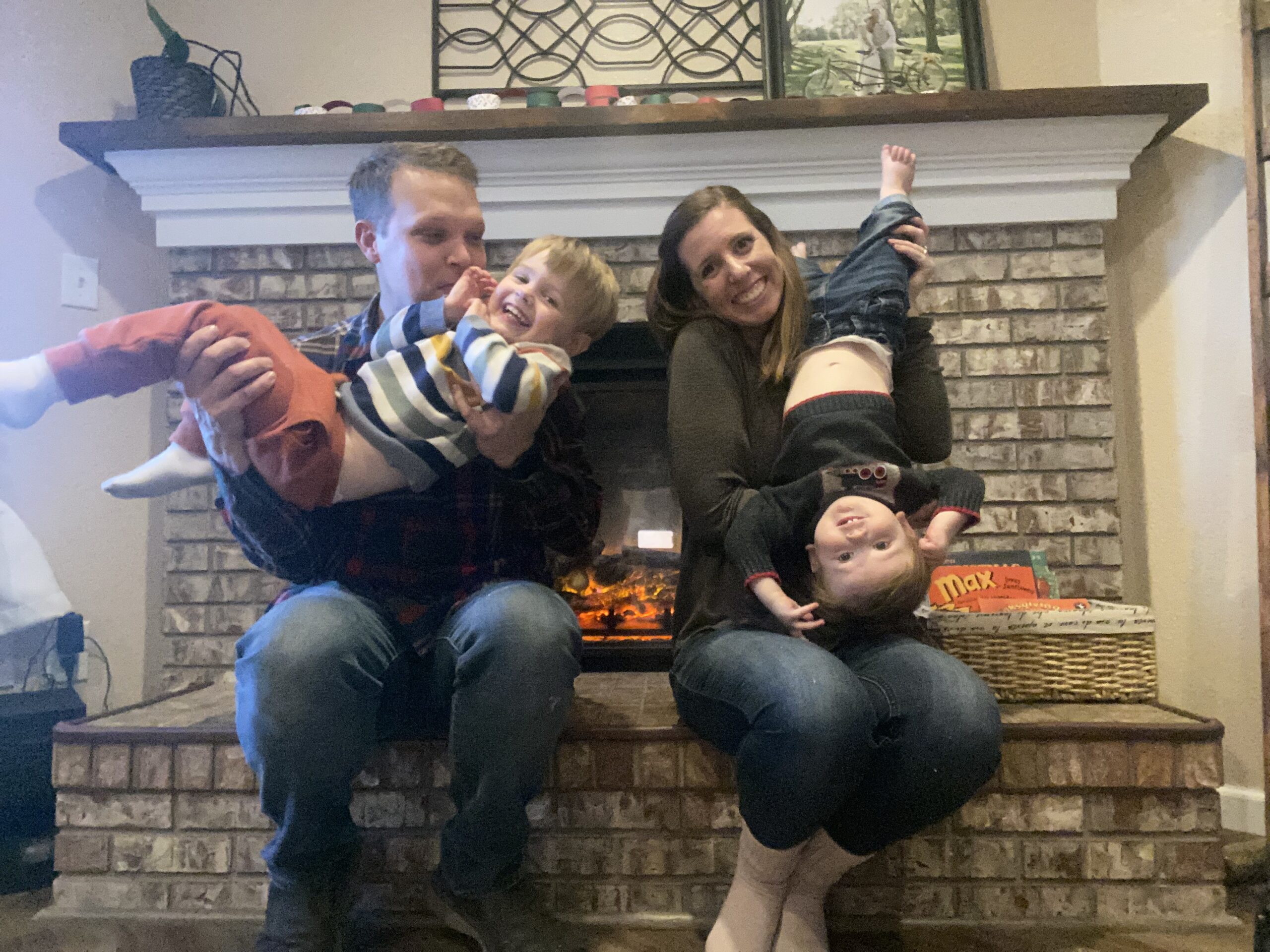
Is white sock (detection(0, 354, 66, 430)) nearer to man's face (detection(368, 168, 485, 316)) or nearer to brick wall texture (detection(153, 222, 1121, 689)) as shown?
man's face (detection(368, 168, 485, 316))

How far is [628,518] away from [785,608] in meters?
0.99

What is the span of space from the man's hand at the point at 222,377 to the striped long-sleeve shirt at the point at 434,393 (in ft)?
0.37

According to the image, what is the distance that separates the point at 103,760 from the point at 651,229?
4.41 ft

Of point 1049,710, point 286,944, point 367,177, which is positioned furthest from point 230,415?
point 1049,710

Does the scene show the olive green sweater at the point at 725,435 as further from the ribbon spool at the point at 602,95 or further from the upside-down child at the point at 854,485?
the ribbon spool at the point at 602,95

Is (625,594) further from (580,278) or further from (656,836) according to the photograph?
(580,278)

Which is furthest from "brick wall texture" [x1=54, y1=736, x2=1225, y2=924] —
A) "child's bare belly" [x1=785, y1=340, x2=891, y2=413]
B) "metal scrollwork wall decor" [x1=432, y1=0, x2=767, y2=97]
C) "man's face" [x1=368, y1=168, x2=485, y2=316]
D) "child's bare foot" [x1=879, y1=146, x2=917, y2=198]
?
"metal scrollwork wall decor" [x1=432, y1=0, x2=767, y2=97]

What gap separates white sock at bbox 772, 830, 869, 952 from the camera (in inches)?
37.9

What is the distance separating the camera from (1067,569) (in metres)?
1.67

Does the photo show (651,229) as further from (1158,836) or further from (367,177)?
(1158,836)

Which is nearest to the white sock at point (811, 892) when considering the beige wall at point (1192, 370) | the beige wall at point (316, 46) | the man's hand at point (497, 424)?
the man's hand at point (497, 424)

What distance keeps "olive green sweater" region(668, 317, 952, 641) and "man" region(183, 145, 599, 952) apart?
5.8 inches

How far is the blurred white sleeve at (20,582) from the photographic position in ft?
5.32

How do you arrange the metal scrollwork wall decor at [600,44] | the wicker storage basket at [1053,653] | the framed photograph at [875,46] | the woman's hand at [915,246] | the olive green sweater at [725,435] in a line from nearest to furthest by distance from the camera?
1. the olive green sweater at [725,435]
2. the woman's hand at [915,246]
3. the wicker storage basket at [1053,653]
4. the framed photograph at [875,46]
5. the metal scrollwork wall decor at [600,44]
